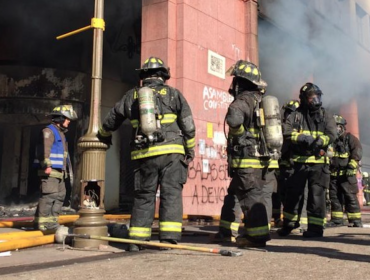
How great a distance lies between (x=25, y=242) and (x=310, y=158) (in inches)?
124

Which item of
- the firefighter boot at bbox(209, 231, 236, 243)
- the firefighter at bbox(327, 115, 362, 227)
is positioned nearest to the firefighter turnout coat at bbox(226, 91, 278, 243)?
the firefighter boot at bbox(209, 231, 236, 243)

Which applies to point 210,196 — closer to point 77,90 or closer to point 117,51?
Result: point 77,90

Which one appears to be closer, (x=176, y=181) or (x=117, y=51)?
(x=176, y=181)

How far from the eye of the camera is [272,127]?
3836 millimetres

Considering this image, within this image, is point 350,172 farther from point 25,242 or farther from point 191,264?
point 25,242

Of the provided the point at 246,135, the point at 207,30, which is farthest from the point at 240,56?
the point at 246,135

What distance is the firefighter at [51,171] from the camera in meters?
5.10

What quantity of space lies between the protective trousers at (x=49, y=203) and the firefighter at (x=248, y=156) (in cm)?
235

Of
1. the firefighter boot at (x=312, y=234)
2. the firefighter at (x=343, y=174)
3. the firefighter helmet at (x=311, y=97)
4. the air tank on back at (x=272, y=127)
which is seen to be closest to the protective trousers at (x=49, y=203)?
the air tank on back at (x=272, y=127)

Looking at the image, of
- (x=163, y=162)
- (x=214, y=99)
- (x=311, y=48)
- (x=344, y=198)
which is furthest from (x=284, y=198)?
(x=311, y=48)

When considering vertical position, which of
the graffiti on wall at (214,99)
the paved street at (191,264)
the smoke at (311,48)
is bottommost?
the paved street at (191,264)

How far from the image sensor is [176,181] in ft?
12.3

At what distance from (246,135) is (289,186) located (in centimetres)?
138

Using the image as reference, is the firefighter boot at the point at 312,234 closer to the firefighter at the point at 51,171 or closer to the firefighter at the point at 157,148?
the firefighter at the point at 157,148
